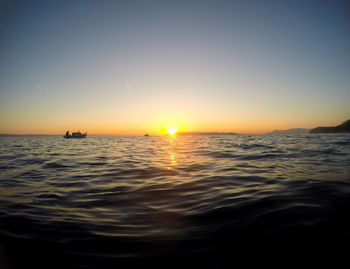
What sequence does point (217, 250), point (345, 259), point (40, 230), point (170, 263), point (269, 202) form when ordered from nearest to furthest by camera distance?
point (345, 259), point (170, 263), point (217, 250), point (40, 230), point (269, 202)

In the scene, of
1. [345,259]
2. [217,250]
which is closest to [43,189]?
[217,250]

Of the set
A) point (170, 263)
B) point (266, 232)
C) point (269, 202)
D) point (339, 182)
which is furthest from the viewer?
point (339, 182)

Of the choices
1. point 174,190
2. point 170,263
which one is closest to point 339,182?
point 174,190

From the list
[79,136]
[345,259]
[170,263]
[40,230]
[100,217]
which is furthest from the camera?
[79,136]

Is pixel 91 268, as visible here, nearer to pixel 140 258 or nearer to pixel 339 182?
pixel 140 258

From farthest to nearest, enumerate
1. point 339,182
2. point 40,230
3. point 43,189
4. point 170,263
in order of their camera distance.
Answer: point 43,189
point 339,182
point 40,230
point 170,263

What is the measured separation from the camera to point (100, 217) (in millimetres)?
3547

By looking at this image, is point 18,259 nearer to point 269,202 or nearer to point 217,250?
point 217,250

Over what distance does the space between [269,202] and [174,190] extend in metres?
2.51

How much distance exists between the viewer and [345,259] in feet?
6.43

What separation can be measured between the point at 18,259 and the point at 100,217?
1402mm

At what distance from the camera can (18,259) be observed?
7.32 feet

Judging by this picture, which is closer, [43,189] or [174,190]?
[174,190]

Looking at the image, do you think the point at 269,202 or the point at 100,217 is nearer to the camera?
the point at 100,217
